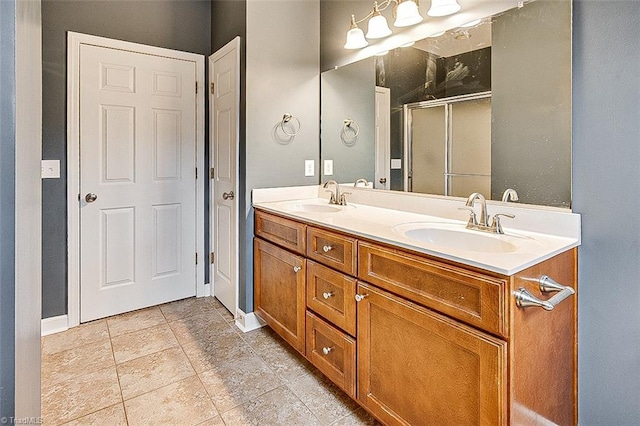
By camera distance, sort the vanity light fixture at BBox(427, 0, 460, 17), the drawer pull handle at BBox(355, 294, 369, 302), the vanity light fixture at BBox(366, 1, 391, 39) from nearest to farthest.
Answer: the drawer pull handle at BBox(355, 294, 369, 302)
the vanity light fixture at BBox(427, 0, 460, 17)
the vanity light fixture at BBox(366, 1, 391, 39)

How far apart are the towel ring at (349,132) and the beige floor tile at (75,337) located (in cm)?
198

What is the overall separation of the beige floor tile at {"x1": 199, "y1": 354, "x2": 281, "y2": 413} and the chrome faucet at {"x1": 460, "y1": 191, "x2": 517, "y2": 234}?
1215 mm

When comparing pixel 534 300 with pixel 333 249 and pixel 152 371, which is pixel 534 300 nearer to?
pixel 333 249

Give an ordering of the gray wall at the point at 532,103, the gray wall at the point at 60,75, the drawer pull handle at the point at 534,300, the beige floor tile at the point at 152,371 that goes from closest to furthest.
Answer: the drawer pull handle at the point at 534,300, the gray wall at the point at 532,103, the beige floor tile at the point at 152,371, the gray wall at the point at 60,75

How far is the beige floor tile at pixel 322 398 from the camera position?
1634 millimetres

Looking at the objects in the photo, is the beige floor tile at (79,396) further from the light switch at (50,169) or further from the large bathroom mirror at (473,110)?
the large bathroom mirror at (473,110)

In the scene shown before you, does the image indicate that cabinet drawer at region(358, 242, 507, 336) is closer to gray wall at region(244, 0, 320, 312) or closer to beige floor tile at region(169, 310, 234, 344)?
gray wall at region(244, 0, 320, 312)

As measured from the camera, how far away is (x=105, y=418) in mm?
1604

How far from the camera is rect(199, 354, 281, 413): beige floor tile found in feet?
5.72

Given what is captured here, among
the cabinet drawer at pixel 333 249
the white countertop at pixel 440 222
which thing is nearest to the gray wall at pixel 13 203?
the white countertop at pixel 440 222

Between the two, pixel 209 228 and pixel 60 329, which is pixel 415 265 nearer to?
pixel 209 228

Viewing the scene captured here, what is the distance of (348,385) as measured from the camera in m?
1.59

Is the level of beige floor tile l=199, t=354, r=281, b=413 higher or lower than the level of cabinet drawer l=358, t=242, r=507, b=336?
lower

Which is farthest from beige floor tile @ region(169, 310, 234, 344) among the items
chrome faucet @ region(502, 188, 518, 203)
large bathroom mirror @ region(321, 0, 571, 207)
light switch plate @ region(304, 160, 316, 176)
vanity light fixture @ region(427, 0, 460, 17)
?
vanity light fixture @ region(427, 0, 460, 17)
